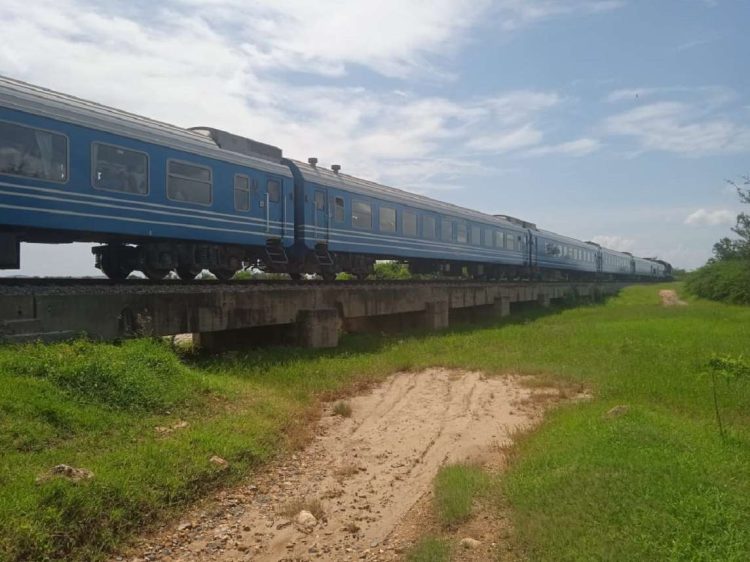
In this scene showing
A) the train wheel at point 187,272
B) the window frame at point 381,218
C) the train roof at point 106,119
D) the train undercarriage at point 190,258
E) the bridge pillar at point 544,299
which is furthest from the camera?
the bridge pillar at point 544,299

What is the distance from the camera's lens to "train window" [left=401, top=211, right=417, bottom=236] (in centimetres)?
2136

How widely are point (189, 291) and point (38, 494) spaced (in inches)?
254

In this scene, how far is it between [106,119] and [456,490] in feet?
28.0

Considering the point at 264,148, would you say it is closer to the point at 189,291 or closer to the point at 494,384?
the point at 189,291

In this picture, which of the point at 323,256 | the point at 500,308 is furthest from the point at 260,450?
the point at 500,308

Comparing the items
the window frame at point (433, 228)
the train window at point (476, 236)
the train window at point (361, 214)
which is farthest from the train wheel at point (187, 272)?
the train window at point (476, 236)

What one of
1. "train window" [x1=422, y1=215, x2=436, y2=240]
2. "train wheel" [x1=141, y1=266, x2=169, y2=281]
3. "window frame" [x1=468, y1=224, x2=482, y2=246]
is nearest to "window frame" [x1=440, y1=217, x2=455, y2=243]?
"train window" [x1=422, y1=215, x2=436, y2=240]

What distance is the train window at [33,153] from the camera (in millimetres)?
9273

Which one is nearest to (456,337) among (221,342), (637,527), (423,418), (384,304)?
(384,304)

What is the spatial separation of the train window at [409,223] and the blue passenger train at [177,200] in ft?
0.13

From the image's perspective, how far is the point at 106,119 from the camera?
10.9m

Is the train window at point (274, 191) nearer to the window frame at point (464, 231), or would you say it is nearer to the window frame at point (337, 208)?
the window frame at point (337, 208)

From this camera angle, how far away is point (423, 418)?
1080 cm

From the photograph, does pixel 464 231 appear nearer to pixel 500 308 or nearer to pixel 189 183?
pixel 500 308
